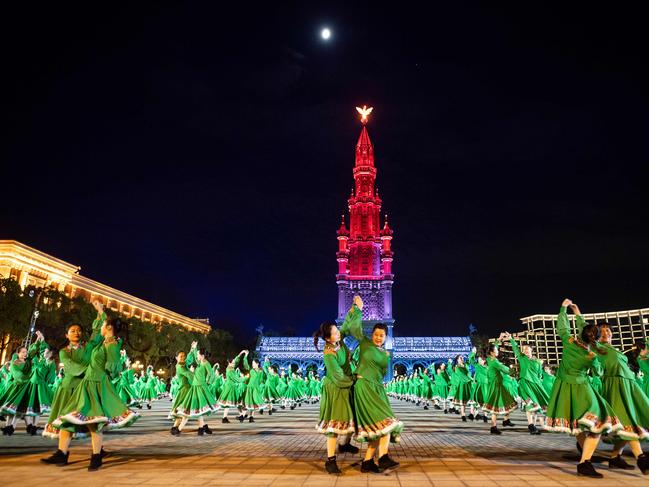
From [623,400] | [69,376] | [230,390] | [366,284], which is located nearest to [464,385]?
[230,390]

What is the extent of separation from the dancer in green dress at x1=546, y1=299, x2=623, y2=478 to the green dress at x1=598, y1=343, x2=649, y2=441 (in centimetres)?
11

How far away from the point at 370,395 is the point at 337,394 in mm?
444

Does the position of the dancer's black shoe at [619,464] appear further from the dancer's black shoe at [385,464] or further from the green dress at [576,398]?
the dancer's black shoe at [385,464]

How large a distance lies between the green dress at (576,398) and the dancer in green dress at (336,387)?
2752 mm

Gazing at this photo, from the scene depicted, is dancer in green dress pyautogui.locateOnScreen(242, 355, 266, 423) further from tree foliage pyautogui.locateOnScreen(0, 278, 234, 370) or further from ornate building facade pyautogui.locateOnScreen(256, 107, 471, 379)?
ornate building facade pyautogui.locateOnScreen(256, 107, 471, 379)

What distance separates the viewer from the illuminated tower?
8050cm

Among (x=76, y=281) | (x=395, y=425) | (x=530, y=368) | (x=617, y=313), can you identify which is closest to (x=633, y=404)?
(x=395, y=425)

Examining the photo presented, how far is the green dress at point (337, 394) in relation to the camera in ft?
19.4

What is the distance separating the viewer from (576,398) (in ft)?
20.0

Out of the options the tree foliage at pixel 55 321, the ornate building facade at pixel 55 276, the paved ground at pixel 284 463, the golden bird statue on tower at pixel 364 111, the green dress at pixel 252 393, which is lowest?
the paved ground at pixel 284 463

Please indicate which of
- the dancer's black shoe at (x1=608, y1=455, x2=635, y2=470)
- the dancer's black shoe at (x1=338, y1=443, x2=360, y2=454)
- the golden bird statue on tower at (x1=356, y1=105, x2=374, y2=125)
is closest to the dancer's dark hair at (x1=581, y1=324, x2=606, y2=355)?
the dancer's black shoe at (x1=608, y1=455, x2=635, y2=470)

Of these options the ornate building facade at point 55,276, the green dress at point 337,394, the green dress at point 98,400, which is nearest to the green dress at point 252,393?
the green dress at point 98,400

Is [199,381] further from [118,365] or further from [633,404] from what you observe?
[633,404]

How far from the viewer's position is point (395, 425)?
5.77 meters
